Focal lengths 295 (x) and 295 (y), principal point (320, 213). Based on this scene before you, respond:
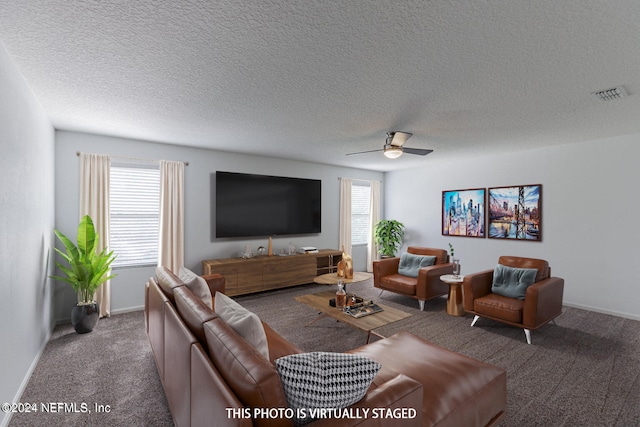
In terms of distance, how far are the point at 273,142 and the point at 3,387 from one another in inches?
144

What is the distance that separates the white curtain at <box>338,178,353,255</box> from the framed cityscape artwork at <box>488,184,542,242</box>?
2823mm

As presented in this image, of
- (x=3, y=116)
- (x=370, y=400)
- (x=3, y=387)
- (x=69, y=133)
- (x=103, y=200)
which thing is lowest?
(x=3, y=387)

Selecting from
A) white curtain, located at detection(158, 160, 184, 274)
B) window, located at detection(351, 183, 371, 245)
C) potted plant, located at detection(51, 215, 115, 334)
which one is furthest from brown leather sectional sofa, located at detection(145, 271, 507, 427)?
window, located at detection(351, 183, 371, 245)

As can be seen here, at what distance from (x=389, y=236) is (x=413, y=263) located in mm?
1987

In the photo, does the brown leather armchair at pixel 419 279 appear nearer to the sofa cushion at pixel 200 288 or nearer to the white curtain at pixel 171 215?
the sofa cushion at pixel 200 288

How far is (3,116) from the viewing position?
6.59ft

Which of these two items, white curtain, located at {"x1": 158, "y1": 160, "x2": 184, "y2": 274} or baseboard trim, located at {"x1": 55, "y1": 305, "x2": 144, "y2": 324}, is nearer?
baseboard trim, located at {"x1": 55, "y1": 305, "x2": 144, "y2": 324}

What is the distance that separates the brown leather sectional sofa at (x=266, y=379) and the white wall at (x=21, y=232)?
37.3 inches

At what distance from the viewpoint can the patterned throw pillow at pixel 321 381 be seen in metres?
1.14

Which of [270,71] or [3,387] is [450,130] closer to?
[270,71]

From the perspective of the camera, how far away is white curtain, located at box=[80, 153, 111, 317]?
393 centimetres

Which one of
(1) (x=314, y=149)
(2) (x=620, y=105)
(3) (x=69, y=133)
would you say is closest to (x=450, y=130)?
(2) (x=620, y=105)

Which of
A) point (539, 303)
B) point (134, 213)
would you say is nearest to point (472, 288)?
point (539, 303)

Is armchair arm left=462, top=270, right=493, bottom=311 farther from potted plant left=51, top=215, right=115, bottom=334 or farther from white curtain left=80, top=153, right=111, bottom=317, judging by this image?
white curtain left=80, top=153, right=111, bottom=317
